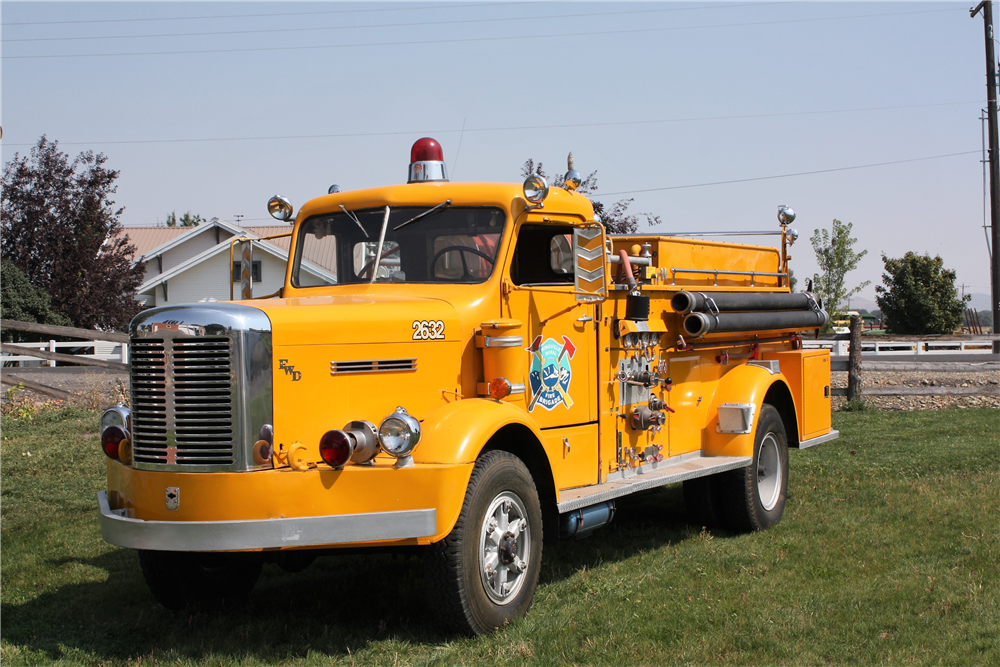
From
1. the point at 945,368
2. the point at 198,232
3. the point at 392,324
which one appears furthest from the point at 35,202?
the point at 392,324

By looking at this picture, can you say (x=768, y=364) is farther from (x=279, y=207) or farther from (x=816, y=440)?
(x=279, y=207)

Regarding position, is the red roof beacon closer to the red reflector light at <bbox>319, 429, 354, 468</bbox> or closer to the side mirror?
the side mirror

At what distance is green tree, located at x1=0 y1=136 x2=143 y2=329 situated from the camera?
1145 inches

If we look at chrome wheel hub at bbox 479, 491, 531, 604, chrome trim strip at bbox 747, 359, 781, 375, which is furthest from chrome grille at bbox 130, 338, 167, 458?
chrome trim strip at bbox 747, 359, 781, 375

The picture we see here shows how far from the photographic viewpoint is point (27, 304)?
26844mm

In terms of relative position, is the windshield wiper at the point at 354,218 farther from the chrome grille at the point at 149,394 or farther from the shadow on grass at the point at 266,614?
the shadow on grass at the point at 266,614

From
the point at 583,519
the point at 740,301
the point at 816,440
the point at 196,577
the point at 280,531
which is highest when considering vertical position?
the point at 740,301

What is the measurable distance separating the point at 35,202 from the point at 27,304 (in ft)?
12.9

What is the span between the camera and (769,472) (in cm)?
818

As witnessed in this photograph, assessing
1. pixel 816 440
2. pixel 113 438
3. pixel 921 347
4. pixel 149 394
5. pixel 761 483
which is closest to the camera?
pixel 149 394

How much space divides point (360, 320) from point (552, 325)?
146 centimetres

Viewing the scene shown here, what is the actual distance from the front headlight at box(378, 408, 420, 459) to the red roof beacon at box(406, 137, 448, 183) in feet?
7.59

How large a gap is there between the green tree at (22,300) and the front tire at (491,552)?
80.6ft

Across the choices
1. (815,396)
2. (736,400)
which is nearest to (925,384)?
(815,396)
